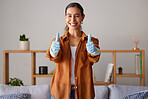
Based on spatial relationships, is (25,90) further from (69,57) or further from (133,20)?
(133,20)

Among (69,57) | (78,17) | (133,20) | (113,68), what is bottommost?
(113,68)

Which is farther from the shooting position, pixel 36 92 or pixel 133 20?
pixel 133 20

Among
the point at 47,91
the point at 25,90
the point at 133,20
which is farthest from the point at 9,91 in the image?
the point at 133,20

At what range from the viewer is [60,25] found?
3.46 m

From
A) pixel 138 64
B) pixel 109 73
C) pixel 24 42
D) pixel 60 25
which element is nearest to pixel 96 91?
pixel 109 73

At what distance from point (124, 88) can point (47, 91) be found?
89cm

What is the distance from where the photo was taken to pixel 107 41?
3.45 m

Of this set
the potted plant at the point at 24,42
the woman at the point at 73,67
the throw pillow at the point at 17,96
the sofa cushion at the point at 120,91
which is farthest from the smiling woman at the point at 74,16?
the potted plant at the point at 24,42

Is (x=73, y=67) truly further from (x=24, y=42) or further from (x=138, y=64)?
(x=138, y=64)

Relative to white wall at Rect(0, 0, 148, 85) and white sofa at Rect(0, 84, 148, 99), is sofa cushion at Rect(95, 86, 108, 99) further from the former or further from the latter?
white wall at Rect(0, 0, 148, 85)

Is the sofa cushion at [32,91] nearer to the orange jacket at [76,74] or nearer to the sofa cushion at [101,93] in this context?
the sofa cushion at [101,93]

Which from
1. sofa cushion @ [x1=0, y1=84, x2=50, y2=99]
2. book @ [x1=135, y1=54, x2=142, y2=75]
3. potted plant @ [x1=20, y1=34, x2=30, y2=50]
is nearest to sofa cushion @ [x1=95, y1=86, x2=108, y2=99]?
sofa cushion @ [x1=0, y1=84, x2=50, y2=99]

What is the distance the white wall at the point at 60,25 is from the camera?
3.44 metres

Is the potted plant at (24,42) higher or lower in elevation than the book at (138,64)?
higher
